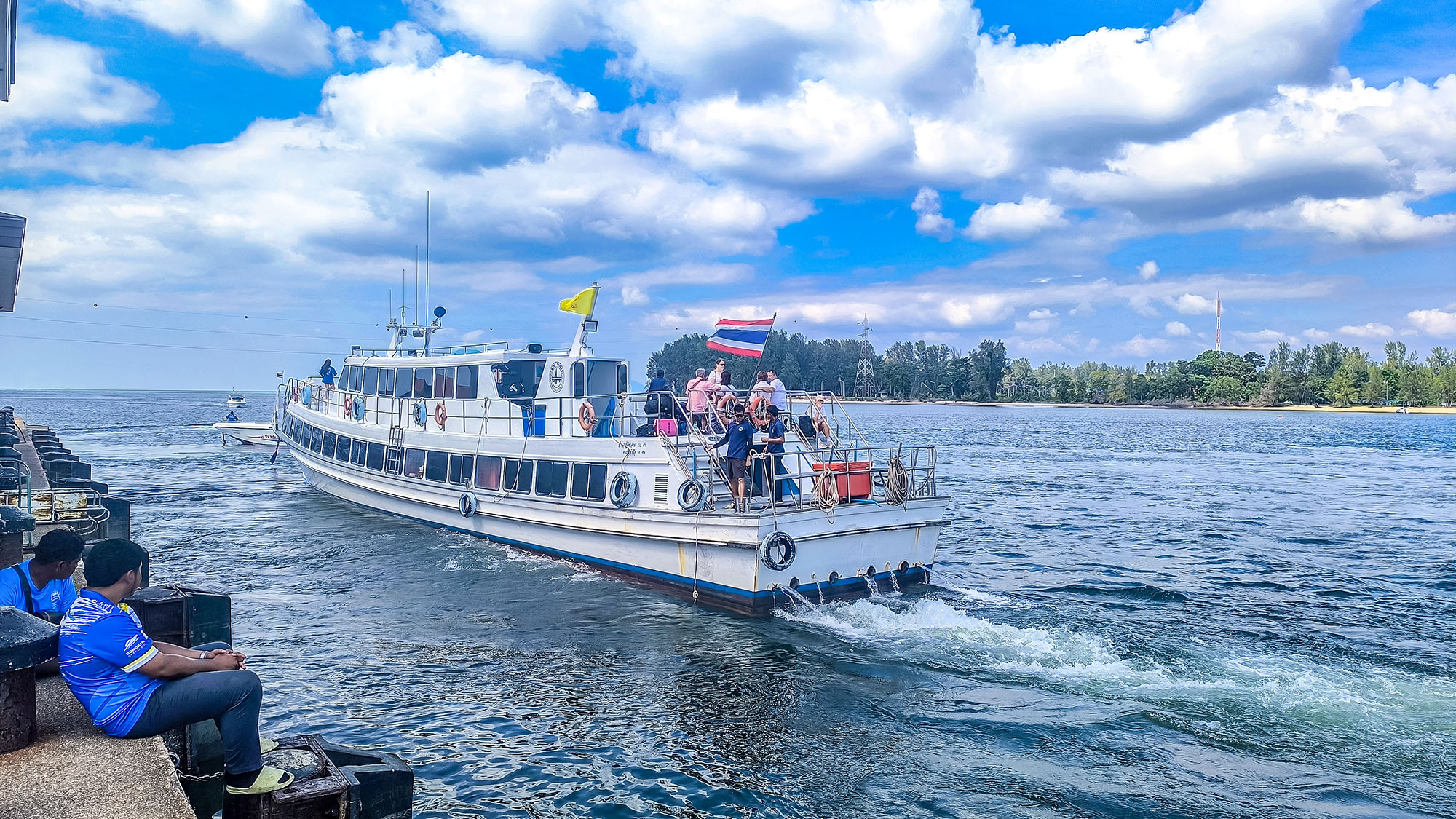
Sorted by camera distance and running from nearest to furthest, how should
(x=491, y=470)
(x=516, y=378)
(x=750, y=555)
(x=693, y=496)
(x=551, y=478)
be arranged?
1. (x=750, y=555)
2. (x=693, y=496)
3. (x=551, y=478)
4. (x=491, y=470)
5. (x=516, y=378)

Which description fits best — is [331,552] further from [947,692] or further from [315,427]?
[947,692]

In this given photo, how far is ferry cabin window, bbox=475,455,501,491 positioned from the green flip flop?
15.7m

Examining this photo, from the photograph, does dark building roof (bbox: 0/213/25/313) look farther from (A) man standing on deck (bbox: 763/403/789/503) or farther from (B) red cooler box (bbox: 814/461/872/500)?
(B) red cooler box (bbox: 814/461/872/500)

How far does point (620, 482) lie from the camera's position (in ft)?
58.4

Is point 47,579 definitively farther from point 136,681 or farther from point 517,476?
point 517,476

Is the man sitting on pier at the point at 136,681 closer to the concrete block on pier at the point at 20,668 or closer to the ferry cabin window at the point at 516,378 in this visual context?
the concrete block on pier at the point at 20,668

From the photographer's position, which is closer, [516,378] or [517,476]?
[517,476]

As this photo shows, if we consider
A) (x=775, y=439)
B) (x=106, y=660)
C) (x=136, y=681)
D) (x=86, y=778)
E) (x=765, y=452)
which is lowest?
(x=86, y=778)

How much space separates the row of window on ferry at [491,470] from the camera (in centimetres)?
1903

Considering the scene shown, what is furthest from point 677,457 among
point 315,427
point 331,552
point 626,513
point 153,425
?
point 153,425

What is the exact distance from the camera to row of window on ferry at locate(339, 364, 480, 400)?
23750 millimetres

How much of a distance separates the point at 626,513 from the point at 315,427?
18166mm

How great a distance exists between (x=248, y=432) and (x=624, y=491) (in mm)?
52685

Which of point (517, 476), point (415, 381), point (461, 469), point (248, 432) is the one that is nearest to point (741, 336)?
point (517, 476)
